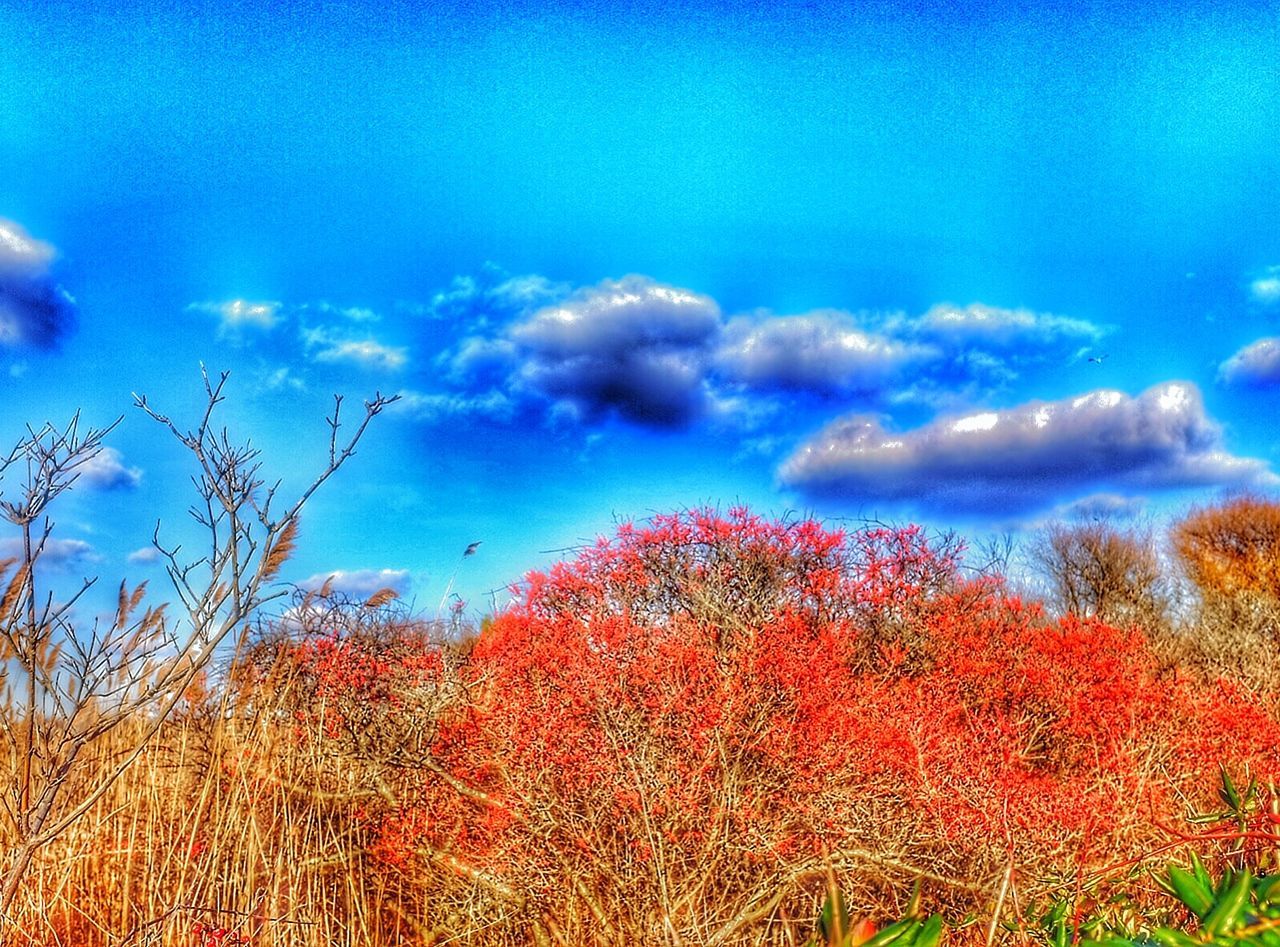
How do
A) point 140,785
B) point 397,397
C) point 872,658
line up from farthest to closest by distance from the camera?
point 872,658 < point 140,785 < point 397,397

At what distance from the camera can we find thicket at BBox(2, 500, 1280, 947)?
4.03m

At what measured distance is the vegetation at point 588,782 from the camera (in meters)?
3.79


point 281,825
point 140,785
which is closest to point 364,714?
point 281,825

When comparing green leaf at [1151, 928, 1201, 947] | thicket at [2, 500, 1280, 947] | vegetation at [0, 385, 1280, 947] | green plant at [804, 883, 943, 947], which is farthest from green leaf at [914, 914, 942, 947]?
thicket at [2, 500, 1280, 947]

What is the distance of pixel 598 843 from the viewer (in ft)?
15.1

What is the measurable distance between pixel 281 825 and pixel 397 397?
106 inches

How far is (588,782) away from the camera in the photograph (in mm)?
4781

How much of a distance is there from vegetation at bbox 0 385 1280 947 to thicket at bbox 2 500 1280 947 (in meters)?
0.02

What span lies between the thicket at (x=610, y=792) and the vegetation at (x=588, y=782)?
21 millimetres

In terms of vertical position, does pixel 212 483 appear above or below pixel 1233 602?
below

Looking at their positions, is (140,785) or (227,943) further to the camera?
(140,785)

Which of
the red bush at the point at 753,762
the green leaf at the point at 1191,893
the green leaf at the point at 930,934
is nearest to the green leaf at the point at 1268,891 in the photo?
the green leaf at the point at 1191,893

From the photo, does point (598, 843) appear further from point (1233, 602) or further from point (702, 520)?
point (1233, 602)

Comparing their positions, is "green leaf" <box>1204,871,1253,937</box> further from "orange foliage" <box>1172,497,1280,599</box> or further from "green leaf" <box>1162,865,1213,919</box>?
"orange foliage" <box>1172,497,1280,599</box>
